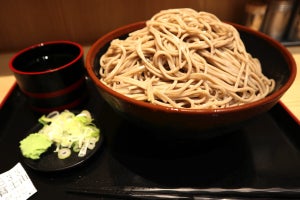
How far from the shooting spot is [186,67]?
2.48ft

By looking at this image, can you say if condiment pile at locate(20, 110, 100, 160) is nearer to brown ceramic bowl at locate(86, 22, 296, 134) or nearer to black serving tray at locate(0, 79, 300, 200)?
black serving tray at locate(0, 79, 300, 200)

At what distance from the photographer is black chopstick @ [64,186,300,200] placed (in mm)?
641

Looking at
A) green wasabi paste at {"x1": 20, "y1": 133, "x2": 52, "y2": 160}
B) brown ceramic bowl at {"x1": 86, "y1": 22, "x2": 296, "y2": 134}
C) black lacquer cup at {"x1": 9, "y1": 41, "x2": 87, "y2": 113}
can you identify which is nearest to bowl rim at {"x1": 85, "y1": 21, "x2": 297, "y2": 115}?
brown ceramic bowl at {"x1": 86, "y1": 22, "x2": 296, "y2": 134}

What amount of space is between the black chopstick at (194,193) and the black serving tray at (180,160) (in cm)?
2

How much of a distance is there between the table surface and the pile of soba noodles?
20cm

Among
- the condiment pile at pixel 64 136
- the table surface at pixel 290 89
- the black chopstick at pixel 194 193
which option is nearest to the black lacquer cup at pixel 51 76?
the condiment pile at pixel 64 136

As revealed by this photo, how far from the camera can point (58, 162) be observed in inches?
28.5

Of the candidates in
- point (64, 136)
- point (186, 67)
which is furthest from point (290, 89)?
point (64, 136)

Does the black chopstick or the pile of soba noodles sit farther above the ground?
the pile of soba noodles

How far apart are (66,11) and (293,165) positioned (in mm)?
1201

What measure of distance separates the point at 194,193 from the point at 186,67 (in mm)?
348

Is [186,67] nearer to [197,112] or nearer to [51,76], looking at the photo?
[197,112]

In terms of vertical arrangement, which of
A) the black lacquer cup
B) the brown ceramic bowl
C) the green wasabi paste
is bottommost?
the green wasabi paste

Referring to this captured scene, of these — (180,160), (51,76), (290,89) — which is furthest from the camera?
(290,89)
